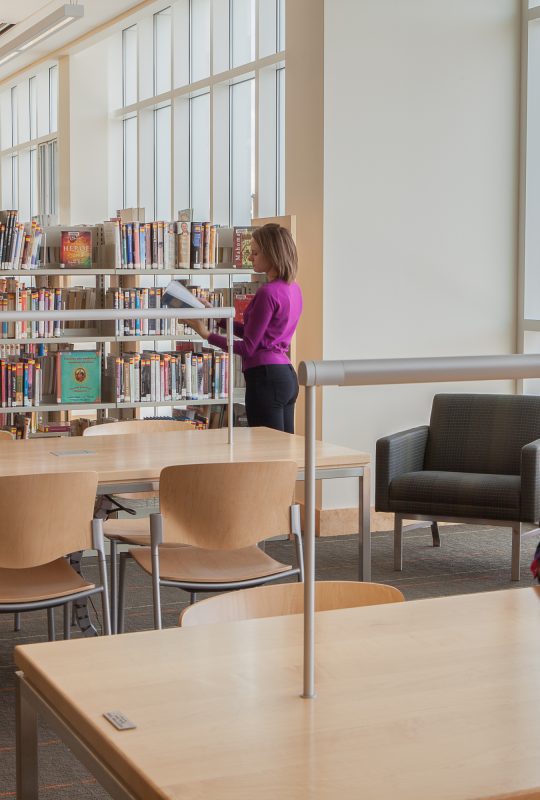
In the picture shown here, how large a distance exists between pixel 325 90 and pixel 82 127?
5.58m

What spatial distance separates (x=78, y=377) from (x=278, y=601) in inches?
163

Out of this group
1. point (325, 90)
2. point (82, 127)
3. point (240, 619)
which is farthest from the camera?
point (82, 127)

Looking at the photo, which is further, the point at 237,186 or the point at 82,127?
the point at 82,127

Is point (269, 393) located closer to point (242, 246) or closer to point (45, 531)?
point (242, 246)

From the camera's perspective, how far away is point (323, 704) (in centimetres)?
159

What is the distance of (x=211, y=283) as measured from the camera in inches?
348

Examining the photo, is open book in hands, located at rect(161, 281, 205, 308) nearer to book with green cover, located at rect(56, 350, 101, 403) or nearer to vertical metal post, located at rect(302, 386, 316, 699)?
book with green cover, located at rect(56, 350, 101, 403)

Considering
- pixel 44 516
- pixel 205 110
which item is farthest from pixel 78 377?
pixel 205 110

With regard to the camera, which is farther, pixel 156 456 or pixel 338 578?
pixel 338 578

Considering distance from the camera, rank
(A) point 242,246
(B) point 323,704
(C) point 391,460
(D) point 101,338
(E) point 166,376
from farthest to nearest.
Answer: (A) point 242,246, (E) point 166,376, (D) point 101,338, (C) point 391,460, (B) point 323,704

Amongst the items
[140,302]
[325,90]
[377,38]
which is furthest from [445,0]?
[140,302]

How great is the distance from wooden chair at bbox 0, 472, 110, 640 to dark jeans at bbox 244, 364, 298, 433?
89.9 inches

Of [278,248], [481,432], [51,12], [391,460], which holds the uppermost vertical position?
[51,12]

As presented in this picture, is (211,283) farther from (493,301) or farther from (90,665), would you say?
(90,665)
